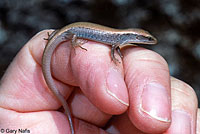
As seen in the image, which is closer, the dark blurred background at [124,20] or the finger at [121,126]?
the finger at [121,126]

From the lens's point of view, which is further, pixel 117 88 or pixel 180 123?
pixel 180 123

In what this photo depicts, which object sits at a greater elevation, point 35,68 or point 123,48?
point 123,48

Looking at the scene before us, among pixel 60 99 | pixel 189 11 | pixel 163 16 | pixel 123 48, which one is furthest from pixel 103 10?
A: pixel 60 99

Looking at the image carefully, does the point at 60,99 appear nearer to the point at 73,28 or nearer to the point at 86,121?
the point at 86,121

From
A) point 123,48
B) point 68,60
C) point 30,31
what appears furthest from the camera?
point 30,31

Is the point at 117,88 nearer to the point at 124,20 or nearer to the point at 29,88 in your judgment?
the point at 29,88

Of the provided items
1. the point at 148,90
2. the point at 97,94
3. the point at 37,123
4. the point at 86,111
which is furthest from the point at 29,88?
the point at 148,90

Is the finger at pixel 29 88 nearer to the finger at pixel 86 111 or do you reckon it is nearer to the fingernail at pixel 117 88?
the finger at pixel 86 111

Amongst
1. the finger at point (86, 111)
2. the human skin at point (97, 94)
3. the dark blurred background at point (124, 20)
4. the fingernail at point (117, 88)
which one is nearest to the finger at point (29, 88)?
the human skin at point (97, 94)
